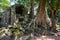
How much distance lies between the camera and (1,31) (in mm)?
7305

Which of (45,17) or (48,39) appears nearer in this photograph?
(48,39)

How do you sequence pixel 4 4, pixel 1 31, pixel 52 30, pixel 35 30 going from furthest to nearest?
pixel 4 4 → pixel 52 30 → pixel 35 30 → pixel 1 31

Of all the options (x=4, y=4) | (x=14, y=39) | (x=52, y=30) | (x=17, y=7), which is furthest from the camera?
(x=4, y=4)

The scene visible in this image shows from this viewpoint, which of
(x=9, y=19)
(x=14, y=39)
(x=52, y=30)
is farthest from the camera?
(x=52, y=30)

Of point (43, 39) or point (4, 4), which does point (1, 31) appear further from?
point (4, 4)

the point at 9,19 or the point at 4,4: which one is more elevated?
the point at 4,4

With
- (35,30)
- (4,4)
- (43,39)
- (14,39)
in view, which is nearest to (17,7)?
(4,4)

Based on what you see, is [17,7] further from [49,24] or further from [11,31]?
[11,31]

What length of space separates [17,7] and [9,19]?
3795 millimetres

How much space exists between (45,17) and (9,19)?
313cm

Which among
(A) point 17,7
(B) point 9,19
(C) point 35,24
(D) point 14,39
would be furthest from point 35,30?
(A) point 17,7

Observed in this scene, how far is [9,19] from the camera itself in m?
8.99

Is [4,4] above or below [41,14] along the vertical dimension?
above

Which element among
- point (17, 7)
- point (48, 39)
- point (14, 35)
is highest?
point (17, 7)
